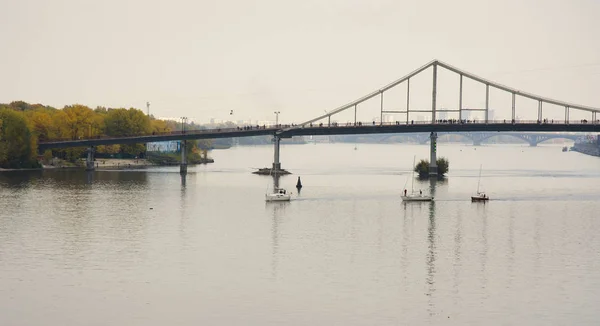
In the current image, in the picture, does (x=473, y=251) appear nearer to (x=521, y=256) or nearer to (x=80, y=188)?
(x=521, y=256)

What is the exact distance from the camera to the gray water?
177 feet

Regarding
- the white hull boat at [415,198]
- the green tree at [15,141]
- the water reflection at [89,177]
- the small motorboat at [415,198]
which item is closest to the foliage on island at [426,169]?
the small motorboat at [415,198]

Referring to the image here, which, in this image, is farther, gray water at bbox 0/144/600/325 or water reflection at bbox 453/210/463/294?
water reflection at bbox 453/210/463/294

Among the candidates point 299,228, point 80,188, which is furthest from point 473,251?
point 80,188

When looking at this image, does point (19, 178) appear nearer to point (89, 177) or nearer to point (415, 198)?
point (89, 177)

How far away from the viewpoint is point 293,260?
232ft

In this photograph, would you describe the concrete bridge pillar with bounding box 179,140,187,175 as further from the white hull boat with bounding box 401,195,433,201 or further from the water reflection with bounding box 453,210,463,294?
the water reflection with bounding box 453,210,463,294

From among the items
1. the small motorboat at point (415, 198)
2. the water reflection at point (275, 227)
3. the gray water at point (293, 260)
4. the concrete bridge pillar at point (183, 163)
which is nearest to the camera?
the gray water at point (293, 260)

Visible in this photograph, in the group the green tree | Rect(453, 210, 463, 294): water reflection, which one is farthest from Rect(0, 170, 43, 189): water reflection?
Rect(453, 210, 463, 294): water reflection

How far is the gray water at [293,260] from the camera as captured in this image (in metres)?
53.8

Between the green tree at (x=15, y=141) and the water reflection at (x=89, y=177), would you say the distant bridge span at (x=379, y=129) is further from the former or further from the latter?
the green tree at (x=15, y=141)

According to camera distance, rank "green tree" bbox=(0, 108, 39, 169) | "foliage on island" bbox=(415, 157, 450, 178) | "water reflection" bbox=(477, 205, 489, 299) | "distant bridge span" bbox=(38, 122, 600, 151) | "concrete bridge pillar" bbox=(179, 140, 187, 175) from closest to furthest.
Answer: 1. "water reflection" bbox=(477, 205, 489, 299)
2. "green tree" bbox=(0, 108, 39, 169)
3. "distant bridge span" bbox=(38, 122, 600, 151)
4. "foliage on island" bbox=(415, 157, 450, 178)
5. "concrete bridge pillar" bbox=(179, 140, 187, 175)

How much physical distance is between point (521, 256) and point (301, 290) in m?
24.4

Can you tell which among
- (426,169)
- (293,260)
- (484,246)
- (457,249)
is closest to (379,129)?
(426,169)
